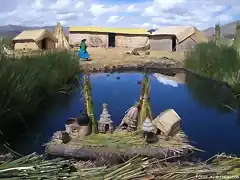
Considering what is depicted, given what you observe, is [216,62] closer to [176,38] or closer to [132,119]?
[176,38]

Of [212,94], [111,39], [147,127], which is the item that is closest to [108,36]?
[111,39]

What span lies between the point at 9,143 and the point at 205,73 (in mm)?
11465

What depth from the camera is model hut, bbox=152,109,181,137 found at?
6609 millimetres

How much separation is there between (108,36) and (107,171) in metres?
26.5

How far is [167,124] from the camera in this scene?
6645mm

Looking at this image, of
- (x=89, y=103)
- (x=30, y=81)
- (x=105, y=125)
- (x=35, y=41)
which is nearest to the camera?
(x=89, y=103)

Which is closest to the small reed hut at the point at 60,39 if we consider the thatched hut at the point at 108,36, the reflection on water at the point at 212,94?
the thatched hut at the point at 108,36

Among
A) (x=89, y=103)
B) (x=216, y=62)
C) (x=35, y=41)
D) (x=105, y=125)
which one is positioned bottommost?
(x=105, y=125)

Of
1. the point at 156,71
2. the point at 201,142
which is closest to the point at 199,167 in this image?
the point at 201,142

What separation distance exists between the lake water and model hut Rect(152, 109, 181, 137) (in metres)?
0.81

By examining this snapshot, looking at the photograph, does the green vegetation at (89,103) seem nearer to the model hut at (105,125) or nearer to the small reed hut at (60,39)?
the model hut at (105,125)

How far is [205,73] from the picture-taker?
1741 cm

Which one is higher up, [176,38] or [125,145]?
[176,38]

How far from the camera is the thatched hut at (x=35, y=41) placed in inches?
947
